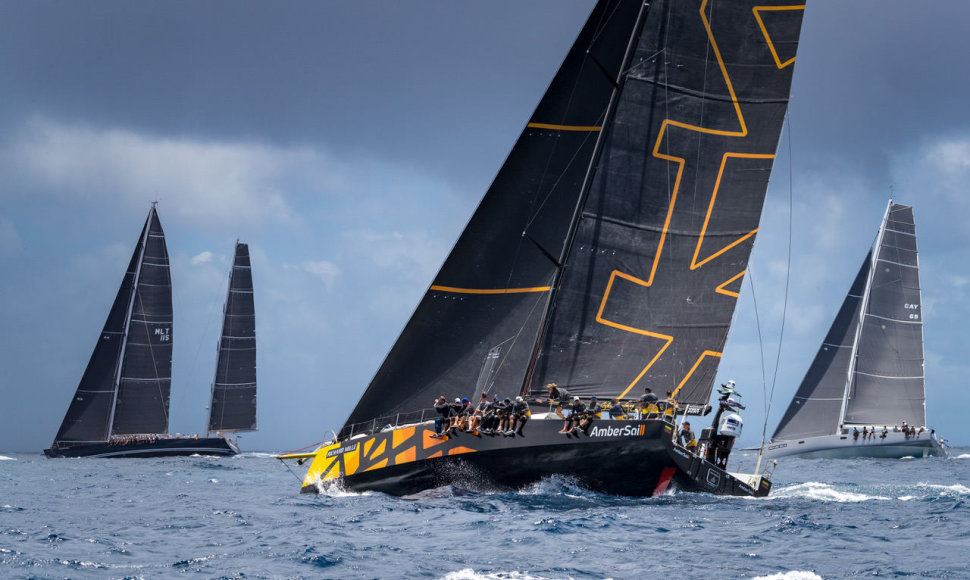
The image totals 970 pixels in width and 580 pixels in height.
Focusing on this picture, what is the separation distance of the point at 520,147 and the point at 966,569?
14.7m

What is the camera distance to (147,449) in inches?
2384

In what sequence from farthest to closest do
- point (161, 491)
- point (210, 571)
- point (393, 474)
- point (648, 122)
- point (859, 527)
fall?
point (161, 491), point (648, 122), point (393, 474), point (859, 527), point (210, 571)

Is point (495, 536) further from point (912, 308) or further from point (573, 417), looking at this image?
point (912, 308)

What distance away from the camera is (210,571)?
12.3m

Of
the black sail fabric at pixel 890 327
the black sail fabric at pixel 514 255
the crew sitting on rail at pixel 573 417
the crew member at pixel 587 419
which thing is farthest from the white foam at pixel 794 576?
the black sail fabric at pixel 890 327

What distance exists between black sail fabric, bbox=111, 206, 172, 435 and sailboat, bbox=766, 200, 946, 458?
40.4 m

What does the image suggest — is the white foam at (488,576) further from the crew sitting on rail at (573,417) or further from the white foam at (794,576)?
the crew sitting on rail at (573,417)

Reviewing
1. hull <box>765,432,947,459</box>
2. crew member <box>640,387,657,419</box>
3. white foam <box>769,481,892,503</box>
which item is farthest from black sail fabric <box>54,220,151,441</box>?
crew member <box>640,387,657,419</box>

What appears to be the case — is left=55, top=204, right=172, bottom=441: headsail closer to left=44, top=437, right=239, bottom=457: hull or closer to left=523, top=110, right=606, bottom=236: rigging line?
left=44, top=437, right=239, bottom=457: hull

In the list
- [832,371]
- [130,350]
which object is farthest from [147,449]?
[832,371]

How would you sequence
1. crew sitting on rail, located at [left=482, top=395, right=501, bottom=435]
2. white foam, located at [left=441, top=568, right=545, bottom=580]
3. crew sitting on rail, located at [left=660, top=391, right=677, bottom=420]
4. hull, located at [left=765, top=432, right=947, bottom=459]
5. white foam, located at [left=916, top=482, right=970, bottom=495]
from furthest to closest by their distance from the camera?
1. hull, located at [left=765, top=432, right=947, bottom=459]
2. white foam, located at [left=916, top=482, right=970, bottom=495]
3. crew sitting on rail, located at [left=660, top=391, right=677, bottom=420]
4. crew sitting on rail, located at [left=482, top=395, right=501, bottom=435]
5. white foam, located at [left=441, top=568, right=545, bottom=580]

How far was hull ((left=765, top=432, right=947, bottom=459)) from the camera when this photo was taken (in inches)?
2247

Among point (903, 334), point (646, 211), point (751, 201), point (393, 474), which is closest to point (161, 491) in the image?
point (393, 474)

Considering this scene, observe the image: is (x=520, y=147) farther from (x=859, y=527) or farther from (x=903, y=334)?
(x=903, y=334)
